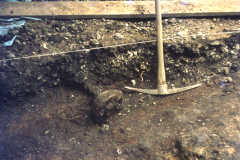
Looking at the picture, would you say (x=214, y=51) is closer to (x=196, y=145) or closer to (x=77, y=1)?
(x=196, y=145)

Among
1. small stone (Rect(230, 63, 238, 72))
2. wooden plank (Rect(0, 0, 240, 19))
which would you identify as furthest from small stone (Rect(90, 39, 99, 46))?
small stone (Rect(230, 63, 238, 72))

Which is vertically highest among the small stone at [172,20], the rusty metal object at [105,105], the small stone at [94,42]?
the small stone at [172,20]

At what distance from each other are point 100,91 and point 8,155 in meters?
1.18

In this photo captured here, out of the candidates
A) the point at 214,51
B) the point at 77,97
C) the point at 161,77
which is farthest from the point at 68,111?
the point at 214,51

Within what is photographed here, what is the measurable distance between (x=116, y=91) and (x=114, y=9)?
1245 mm

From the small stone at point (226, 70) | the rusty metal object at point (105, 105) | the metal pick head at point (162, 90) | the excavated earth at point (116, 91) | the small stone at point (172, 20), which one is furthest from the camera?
the small stone at point (172, 20)

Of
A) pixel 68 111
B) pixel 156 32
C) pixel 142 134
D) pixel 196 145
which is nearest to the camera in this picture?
pixel 196 145

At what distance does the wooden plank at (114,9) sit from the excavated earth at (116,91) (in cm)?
11

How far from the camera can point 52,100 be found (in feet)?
6.36

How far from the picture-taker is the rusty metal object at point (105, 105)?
68.1 inches

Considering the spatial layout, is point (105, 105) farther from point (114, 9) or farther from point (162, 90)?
point (114, 9)

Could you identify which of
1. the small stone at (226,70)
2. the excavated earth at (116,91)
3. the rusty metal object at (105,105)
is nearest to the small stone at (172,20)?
the excavated earth at (116,91)

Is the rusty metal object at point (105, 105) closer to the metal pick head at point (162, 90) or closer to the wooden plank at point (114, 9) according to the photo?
the metal pick head at point (162, 90)

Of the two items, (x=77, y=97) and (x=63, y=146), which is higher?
(x=77, y=97)
